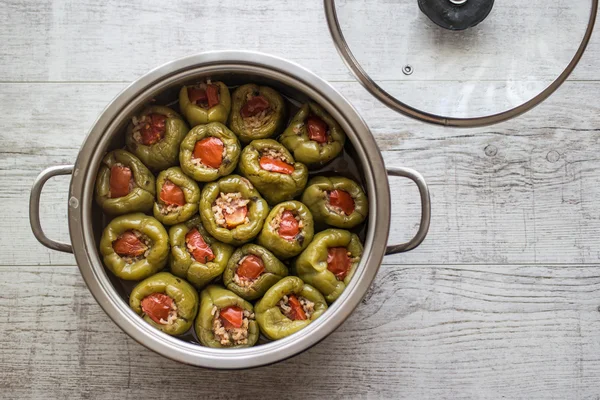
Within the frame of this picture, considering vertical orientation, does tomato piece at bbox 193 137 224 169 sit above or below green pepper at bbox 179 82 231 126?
below

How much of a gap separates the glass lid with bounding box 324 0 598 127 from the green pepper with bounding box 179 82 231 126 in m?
0.34

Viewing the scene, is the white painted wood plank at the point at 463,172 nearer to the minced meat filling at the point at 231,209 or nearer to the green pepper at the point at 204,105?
the green pepper at the point at 204,105

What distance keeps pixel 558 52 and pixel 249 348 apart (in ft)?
3.36

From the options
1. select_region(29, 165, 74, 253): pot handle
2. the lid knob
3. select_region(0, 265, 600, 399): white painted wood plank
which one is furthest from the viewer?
select_region(0, 265, 600, 399): white painted wood plank

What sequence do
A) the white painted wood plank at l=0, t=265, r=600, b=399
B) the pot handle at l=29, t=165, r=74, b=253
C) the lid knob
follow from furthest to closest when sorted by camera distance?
the white painted wood plank at l=0, t=265, r=600, b=399
the pot handle at l=29, t=165, r=74, b=253
the lid knob

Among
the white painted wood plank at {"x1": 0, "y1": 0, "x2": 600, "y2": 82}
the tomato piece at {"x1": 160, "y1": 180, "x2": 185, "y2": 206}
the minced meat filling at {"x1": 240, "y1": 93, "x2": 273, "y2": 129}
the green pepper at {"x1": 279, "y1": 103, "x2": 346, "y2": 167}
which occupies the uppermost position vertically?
the white painted wood plank at {"x1": 0, "y1": 0, "x2": 600, "y2": 82}

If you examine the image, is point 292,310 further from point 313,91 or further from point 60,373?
point 60,373

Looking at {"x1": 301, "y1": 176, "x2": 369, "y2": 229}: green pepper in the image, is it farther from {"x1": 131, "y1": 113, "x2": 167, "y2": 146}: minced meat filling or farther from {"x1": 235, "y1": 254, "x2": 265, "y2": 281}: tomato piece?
{"x1": 131, "y1": 113, "x2": 167, "y2": 146}: minced meat filling

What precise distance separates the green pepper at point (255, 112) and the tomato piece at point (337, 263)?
36 centimetres

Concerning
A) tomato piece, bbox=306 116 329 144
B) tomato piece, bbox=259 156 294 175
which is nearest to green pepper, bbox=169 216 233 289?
tomato piece, bbox=259 156 294 175

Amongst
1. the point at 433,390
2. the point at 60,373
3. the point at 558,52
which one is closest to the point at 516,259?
the point at 433,390

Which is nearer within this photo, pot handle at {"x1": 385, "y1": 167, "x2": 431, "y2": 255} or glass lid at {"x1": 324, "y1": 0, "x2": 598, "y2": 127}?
glass lid at {"x1": 324, "y1": 0, "x2": 598, "y2": 127}

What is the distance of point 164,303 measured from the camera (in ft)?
5.95

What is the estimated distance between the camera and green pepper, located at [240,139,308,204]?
184 cm
